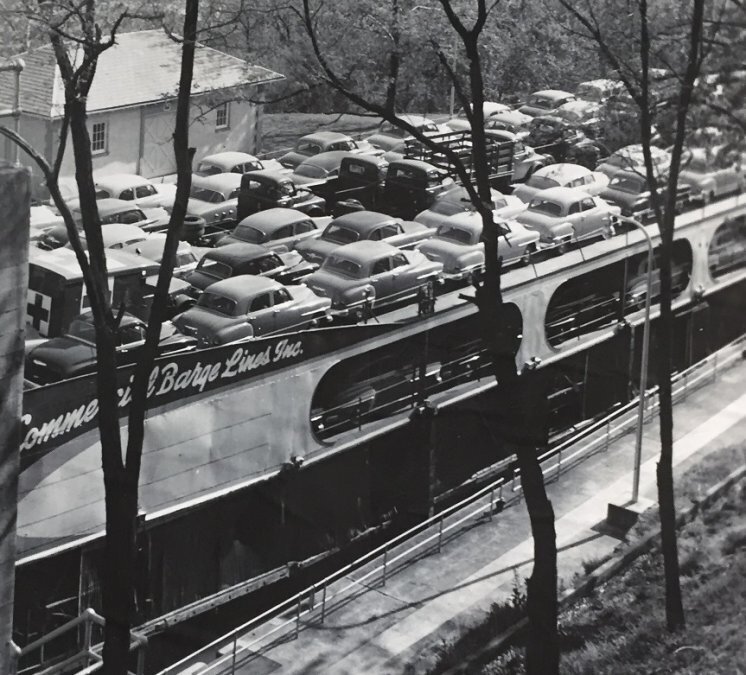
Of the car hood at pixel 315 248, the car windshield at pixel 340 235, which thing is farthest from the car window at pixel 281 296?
the car windshield at pixel 340 235

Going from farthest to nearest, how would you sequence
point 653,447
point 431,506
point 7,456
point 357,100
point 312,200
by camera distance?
point 312,200 → point 653,447 → point 431,506 → point 357,100 → point 7,456

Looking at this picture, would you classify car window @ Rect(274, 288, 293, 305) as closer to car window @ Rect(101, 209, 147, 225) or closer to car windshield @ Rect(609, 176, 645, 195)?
car window @ Rect(101, 209, 147, 225)

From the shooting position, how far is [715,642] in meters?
17.1

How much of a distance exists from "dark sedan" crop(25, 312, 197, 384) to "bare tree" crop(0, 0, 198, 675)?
14.9ft

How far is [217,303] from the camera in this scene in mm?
22766

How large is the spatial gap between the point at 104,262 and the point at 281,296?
31.5ft

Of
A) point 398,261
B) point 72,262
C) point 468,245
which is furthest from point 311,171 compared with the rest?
point 72,262

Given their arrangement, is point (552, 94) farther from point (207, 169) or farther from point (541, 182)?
point (207, 169)

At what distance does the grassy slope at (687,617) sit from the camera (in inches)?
672

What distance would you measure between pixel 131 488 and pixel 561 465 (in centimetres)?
1228

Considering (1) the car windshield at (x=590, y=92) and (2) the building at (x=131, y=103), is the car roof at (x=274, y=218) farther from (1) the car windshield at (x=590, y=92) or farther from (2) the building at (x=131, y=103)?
(1) the car windshield at (x=590, y=92)

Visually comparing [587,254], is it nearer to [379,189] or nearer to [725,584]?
[379,189]

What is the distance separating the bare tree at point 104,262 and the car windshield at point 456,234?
1427 centimetres

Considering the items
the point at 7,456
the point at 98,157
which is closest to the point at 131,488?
the point at 7,456
